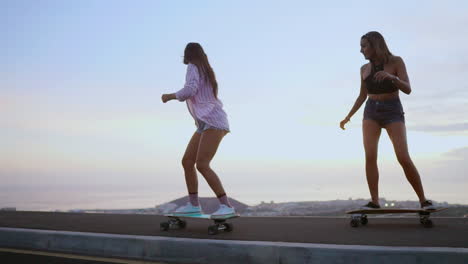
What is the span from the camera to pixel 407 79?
6.60 metres

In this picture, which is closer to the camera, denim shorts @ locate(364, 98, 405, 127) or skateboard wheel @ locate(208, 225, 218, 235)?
skateboard wheel @ locate(208, 225, 218, 235)

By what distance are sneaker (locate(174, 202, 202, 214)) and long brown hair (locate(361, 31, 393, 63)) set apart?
3155mm

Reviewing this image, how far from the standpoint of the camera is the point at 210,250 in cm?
480

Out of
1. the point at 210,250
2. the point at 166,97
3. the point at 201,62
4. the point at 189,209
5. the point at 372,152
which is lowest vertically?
the point at 210,250

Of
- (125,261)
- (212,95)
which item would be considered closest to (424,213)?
(212,95)

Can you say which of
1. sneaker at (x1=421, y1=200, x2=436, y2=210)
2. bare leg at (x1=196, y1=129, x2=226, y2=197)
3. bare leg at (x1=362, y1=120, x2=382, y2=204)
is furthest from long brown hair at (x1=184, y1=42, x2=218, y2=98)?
sneaker at (x1=421, y1=200, x2=436, y2=210)

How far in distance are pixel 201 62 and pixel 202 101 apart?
505 millimetres

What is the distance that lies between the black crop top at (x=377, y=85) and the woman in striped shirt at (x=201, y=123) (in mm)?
2060

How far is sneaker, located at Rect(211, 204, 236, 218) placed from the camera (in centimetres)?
597

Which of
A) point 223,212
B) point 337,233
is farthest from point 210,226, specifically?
point 337,233

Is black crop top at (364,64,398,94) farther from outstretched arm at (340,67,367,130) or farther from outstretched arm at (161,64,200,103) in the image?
outstretched arm at (161,64,200,103)

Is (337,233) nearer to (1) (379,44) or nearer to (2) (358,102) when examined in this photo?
(2) (358,102)

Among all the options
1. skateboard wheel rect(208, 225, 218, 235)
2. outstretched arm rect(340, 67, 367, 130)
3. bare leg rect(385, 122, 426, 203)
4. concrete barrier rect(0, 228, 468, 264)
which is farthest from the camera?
outstretched arm rect(340, 67, 367, 130)

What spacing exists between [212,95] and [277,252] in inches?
103
